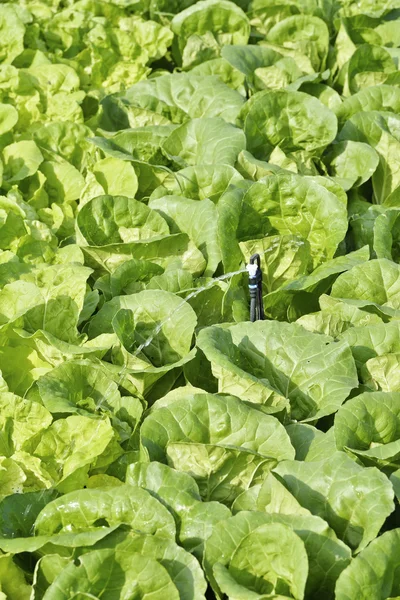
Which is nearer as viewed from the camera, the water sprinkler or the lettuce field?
the lettuce field

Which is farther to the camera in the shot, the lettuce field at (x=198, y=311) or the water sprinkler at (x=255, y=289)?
the water sprinkler at (x=255, y=289)

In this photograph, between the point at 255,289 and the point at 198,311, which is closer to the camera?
the point at 255,289

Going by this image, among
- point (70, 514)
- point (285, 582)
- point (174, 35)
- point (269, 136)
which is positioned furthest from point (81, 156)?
point (285, 582)

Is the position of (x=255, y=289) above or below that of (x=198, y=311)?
above

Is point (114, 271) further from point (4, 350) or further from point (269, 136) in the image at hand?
point (269, 136)
